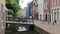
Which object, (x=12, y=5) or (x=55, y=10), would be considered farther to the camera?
(x=12, y=5)

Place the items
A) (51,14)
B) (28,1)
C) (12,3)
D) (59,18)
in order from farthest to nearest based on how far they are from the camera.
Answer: (28,1) → (12,3) → (51,14) → (59,18)

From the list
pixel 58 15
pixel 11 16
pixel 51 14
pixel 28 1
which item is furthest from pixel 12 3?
pixel 28 1

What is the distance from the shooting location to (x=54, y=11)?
142ft

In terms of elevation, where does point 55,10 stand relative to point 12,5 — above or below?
below

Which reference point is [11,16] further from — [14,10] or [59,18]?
[59,18]

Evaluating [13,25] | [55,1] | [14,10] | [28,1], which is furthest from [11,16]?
[28,1]

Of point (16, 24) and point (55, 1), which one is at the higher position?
point (55, 1)

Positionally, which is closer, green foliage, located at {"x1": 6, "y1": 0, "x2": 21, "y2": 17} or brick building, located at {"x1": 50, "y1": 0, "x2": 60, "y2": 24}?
brick building, located at {"x1": 50, "y1": 0, "x2": 60, "y2": 24}

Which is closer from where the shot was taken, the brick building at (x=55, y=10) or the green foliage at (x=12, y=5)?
the brick building at (x=55, y=10)

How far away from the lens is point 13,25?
42031mm

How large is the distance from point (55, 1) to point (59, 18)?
4.70m

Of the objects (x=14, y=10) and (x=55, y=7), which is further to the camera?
(x=14, y=10)

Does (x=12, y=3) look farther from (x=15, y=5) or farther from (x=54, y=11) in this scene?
(x=54, y=11)

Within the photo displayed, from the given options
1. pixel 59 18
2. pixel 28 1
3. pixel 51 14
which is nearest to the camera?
pixel 59 18
